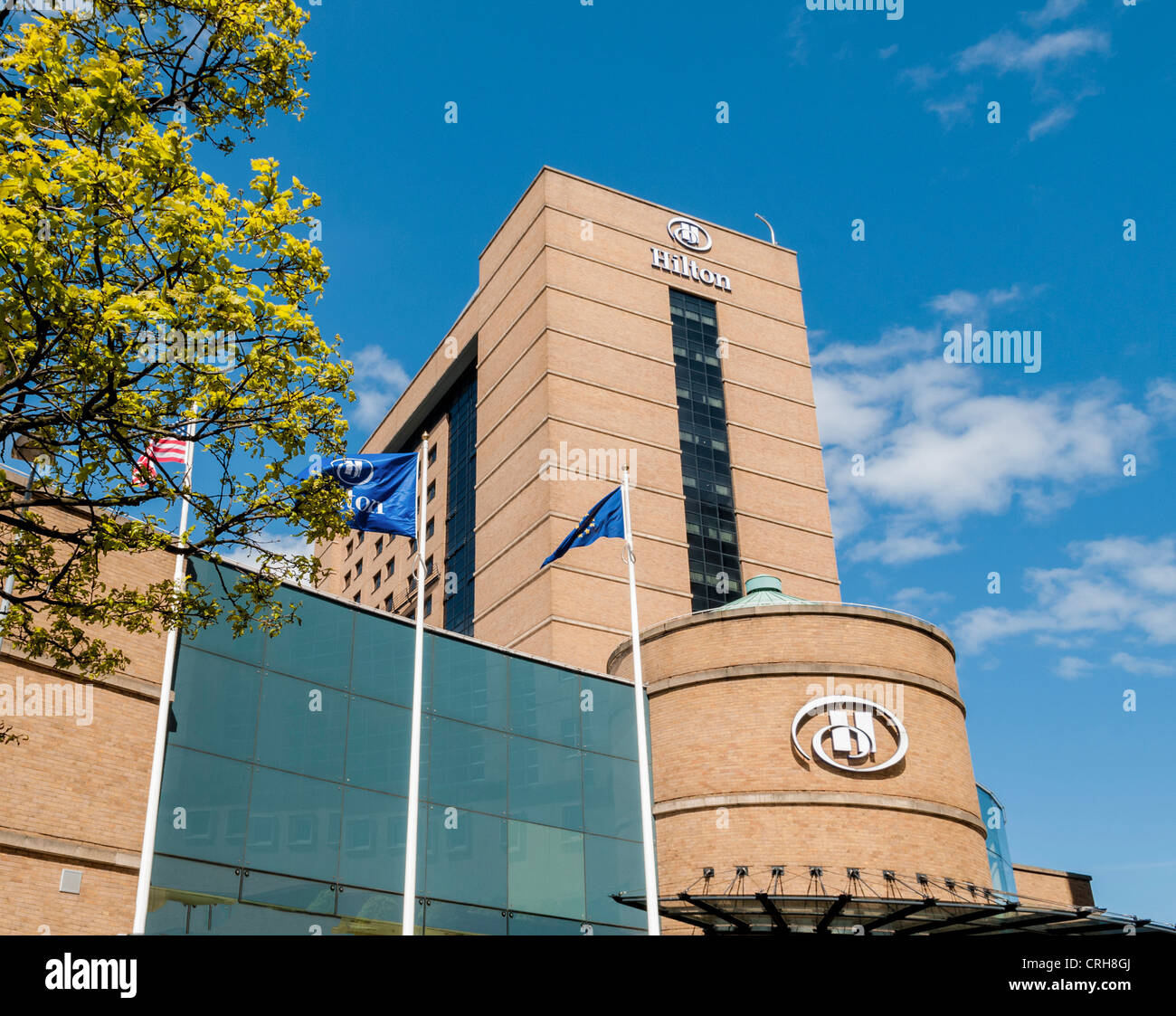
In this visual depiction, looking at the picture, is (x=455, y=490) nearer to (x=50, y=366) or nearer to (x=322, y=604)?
(x=322, y=604)

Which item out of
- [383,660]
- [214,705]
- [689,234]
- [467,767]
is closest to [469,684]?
[467,767]

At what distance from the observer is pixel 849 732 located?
25.8 meters

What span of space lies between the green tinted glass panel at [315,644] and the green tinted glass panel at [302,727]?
0.25m

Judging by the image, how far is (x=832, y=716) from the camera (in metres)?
26.0

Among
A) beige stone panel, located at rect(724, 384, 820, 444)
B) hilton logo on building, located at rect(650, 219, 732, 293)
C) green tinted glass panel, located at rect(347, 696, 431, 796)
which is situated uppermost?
hilton logo on building, located at rect(650, 219, 732, 293)

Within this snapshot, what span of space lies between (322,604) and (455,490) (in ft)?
92.8

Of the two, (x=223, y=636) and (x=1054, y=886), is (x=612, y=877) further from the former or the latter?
(x=1054, y=886)

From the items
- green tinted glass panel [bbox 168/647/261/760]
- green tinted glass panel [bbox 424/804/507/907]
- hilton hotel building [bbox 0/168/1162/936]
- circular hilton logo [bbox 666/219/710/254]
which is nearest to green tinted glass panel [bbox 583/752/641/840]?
hilton hotel building [bbox 0/168/1162/936]

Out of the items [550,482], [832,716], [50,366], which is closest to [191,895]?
[50,366]

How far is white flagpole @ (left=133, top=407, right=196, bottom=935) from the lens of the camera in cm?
1738

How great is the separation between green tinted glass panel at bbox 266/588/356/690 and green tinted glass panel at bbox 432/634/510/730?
7.77ft

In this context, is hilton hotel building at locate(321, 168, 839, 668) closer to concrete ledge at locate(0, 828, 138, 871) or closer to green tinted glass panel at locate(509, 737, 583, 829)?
green tinted glass panel at locate(509, 737, 583, 829)
